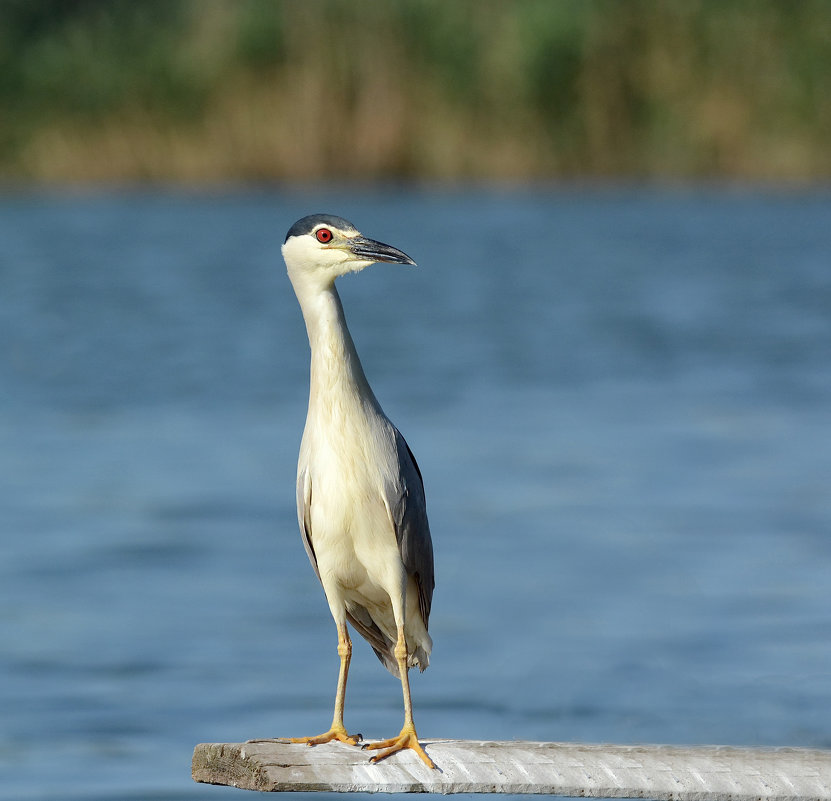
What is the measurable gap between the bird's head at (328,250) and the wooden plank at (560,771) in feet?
3.96

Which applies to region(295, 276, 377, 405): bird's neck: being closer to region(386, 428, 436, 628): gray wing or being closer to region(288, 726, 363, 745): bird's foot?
region(386, 428, 436, 628): gray wing

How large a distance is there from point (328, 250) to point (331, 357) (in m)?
0.27

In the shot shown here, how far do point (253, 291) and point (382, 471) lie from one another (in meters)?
19.2

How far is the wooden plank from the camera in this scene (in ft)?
12.5

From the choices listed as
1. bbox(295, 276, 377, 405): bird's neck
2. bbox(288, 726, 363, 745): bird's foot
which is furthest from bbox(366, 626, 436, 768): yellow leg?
bbox(295, 276, 377, 405): bird's neck

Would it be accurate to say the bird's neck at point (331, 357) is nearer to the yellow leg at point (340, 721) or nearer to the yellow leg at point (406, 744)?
the yellow leg at point (340, 721)

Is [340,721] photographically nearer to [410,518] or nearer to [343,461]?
[410,518]

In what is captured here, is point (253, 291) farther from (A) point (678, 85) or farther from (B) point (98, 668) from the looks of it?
(B) point (98, 668)

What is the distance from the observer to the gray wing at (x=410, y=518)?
4523 mm

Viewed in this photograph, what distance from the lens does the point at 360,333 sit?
1938 centimetres

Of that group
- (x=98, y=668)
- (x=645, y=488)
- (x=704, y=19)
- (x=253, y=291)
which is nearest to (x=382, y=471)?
(x=98, y=668)

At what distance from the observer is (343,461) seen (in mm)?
4465

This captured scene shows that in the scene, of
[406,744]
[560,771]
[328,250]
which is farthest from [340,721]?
[328,250]

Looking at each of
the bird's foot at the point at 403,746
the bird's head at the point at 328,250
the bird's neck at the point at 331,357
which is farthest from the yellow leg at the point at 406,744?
the bird's head at the point at 328,250
